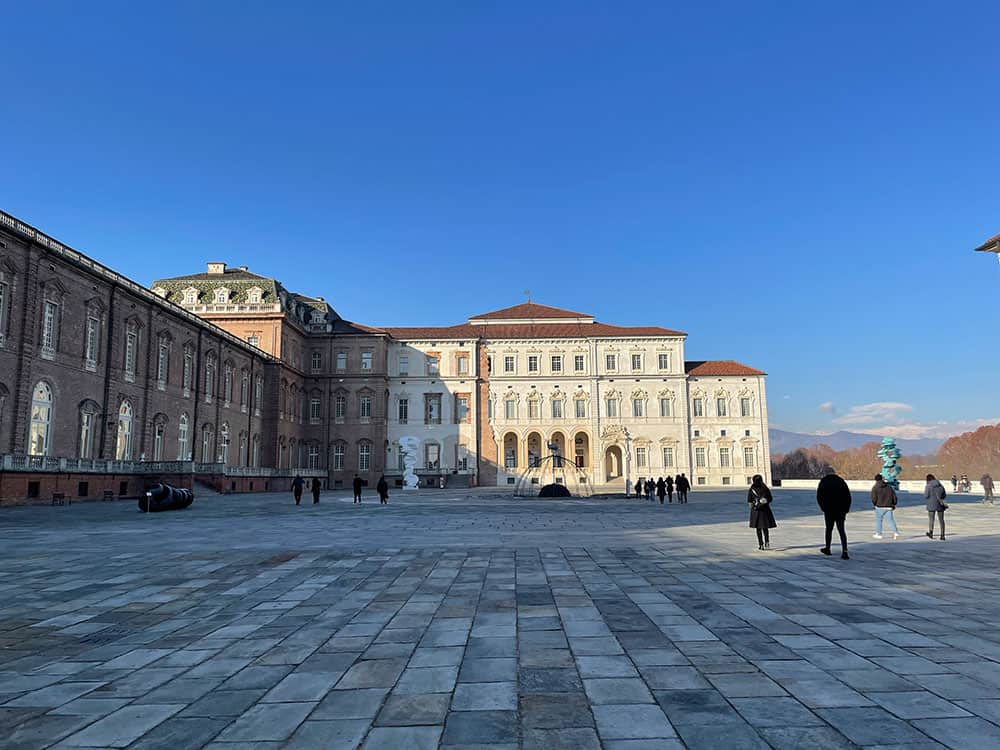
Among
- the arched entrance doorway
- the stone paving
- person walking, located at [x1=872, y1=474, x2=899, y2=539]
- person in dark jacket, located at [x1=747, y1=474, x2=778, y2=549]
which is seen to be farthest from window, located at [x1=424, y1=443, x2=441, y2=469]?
person in dark jacket, located at [x1=747, y1=474, x2=778, y2=549]

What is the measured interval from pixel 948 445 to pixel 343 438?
142507 millimetres

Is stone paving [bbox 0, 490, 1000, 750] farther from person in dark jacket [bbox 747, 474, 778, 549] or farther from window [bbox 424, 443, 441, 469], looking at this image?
window [bbox 424, 443, 441, 469]

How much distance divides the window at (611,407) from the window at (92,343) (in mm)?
44850

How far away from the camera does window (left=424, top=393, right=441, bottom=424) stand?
65.8 metres

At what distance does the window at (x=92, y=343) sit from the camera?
33.3m

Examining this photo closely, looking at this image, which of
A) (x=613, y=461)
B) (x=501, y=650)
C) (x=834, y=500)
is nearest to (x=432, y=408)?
(x=613, y=461)

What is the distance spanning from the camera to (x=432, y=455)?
64.8 m

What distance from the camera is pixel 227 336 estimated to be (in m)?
48.8

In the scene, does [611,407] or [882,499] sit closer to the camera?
[882,499]

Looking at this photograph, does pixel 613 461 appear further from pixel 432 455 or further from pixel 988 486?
pixel 988 486

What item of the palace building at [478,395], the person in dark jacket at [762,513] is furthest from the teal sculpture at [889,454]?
the palace building at [478,395]

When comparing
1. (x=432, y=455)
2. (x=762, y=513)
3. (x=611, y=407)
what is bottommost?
(x=762, y=513)

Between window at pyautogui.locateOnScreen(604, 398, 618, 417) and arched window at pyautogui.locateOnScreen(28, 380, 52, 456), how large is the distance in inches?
1859

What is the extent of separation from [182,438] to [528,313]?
38.8 metres
